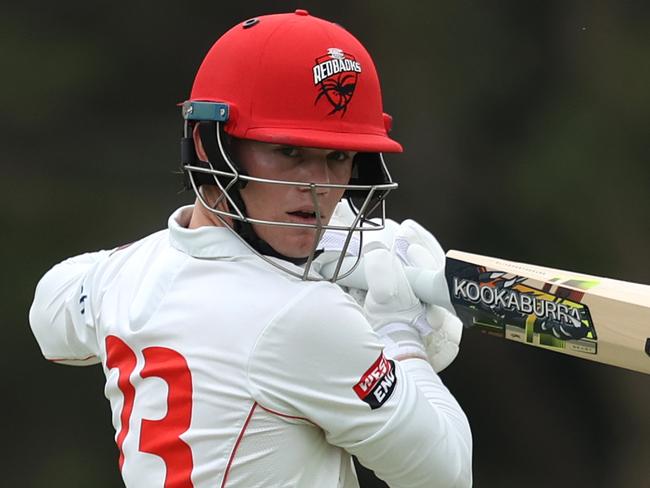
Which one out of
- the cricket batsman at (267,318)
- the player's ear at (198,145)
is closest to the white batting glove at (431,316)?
the cricket batsman at (267,318)

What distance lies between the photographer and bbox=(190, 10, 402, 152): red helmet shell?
1.38 meters

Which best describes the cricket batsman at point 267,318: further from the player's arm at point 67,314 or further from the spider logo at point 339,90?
the player's arm at point 67,314

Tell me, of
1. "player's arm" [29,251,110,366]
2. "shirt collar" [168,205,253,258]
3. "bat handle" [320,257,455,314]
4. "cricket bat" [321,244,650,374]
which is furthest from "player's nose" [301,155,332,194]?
"player's arm" [29,251,110,366]

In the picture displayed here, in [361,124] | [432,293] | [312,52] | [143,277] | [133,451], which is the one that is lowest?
[133,451]

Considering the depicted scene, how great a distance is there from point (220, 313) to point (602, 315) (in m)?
0.62

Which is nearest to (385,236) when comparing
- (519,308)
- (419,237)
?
(419,237)

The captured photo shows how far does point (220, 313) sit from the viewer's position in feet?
4.35

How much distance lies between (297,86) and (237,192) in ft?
0.57

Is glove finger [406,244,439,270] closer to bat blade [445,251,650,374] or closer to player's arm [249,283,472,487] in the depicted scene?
bat blade [445,251,650,374]

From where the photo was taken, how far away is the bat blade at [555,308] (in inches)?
60.1

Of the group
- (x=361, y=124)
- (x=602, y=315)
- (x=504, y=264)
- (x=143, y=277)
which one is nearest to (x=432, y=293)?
(x=504, y=264)

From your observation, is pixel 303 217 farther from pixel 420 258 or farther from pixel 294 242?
pixel 420 258

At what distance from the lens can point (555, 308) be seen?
161 cm

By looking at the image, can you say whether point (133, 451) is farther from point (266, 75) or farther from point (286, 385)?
point (266, 75)
